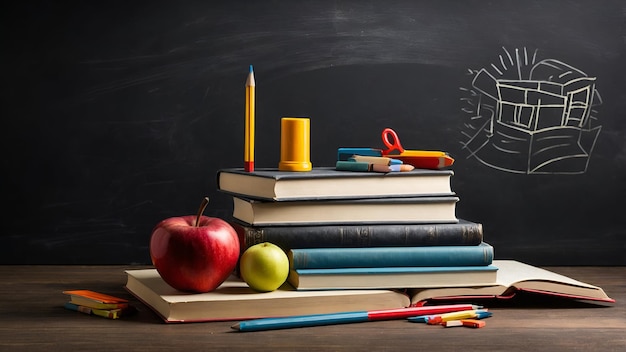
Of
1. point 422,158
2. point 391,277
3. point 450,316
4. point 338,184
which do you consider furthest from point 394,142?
point 450,316

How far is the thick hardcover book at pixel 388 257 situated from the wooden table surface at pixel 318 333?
0.10m

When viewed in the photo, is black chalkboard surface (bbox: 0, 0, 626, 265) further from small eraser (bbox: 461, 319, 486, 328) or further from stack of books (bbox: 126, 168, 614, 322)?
small eraser (bbox: 461, 319, 486, 328)

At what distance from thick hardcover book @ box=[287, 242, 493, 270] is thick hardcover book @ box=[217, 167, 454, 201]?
0.09 metres

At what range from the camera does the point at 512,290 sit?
142cm

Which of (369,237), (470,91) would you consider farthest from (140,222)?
(470,91)

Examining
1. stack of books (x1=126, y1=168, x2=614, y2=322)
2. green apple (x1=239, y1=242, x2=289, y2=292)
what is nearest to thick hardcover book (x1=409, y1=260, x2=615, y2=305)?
stack of books (x1=126, y1=168, x2=614, y2=322)

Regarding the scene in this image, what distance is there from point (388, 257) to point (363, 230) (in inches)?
2.3

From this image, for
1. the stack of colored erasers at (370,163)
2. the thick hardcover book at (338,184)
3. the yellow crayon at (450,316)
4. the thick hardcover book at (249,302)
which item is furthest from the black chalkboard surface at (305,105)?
the yellow crayon at (450,316)

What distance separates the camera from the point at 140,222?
1808mm

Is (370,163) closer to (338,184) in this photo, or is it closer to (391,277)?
(338,184)

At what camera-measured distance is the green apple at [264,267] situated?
1301 mm

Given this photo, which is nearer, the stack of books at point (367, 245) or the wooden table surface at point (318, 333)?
the wooden table surface at point (318, 333)

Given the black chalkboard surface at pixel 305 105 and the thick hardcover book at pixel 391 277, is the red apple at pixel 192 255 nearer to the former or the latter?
the thick hardcover book at pixel 391 277

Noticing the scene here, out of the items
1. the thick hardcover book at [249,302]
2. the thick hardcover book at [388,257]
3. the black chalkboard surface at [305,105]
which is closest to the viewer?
the thick hardcover book at [249,302]
